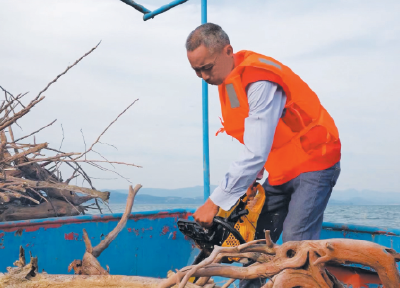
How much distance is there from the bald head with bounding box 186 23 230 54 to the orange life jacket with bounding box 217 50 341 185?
147mm

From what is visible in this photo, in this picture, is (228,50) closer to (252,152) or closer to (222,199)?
(252,152)

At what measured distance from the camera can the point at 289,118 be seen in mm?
2197

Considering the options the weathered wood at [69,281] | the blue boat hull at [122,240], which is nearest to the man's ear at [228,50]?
the weathered wood at [69,281]

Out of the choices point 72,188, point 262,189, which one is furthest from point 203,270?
point 72,188

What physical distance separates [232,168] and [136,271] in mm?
2143

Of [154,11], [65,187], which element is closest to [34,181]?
[65,187]

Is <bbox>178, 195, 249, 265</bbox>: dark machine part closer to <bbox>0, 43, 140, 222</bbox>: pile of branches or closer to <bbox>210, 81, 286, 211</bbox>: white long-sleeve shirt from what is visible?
<bbox>210, 81, 286, 211</bbox>: white long-sleeve shirt

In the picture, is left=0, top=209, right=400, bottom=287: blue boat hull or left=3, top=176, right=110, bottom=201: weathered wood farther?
left=3, top=176, right=110, bottom=201: weathered wood

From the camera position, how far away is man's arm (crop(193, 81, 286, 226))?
195 cm

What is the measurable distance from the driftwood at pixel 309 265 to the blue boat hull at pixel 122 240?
1.94 metres

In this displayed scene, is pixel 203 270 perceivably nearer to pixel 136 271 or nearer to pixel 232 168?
pixel 232 168

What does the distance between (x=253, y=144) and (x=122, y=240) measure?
6.98 ft

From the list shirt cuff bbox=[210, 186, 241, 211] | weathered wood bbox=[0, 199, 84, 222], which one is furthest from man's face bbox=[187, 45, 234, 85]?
weathered wood bbox=[0, 199, 84, 222]

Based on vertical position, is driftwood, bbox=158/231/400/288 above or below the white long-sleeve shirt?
below
